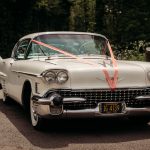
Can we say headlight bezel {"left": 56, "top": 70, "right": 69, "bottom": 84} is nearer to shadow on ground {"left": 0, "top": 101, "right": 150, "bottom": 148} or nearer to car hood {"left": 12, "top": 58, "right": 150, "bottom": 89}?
car hood {"left": 12, "top": 58, "right": 150, "bottom": 89}

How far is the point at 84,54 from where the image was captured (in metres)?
7.67

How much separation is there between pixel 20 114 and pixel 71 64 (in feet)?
7.01

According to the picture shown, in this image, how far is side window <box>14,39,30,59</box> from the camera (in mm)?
8313

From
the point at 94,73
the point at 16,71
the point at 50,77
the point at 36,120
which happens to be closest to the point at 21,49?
the point at 16,71

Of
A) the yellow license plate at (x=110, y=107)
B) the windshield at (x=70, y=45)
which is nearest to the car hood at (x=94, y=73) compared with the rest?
the yellow license plate at (x=110, y=107)

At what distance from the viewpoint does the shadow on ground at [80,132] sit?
606 centimetres

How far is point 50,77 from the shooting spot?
20.4ft

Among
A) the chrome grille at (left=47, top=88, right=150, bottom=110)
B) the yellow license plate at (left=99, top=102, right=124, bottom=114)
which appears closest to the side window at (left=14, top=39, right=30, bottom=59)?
the chrome grille at (left=47, top=88, right=150, bottom=110)

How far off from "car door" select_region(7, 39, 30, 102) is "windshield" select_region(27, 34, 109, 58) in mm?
326

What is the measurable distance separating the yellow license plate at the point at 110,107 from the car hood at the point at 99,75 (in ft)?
0.81

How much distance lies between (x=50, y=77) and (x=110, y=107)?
909mm

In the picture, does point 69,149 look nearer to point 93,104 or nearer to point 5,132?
point 93,104

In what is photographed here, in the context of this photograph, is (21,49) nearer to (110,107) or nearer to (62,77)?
(62,77)

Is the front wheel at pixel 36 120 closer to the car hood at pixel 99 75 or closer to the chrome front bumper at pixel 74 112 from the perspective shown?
the chrome front bumper at pixel 74 112
